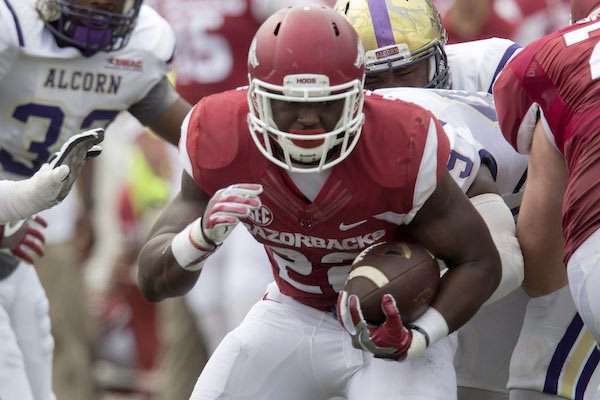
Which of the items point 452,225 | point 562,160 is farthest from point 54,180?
point 562,160

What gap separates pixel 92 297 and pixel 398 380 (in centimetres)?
501

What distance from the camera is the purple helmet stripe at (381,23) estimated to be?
16.7 ft

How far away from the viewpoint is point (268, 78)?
4367mm

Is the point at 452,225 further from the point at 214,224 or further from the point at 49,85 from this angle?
the point at 49,85

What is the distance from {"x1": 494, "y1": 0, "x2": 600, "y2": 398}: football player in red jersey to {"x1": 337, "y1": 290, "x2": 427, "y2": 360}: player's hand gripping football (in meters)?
0.48

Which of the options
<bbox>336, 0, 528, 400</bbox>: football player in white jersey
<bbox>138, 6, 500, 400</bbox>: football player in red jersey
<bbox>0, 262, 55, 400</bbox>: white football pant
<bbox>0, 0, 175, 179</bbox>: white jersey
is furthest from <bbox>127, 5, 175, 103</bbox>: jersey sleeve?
<bbox>138, 6, 500, 400</bbox>: football player in red jersey

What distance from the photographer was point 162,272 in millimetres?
4562

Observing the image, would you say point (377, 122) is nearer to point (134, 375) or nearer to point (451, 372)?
point (451, 372)

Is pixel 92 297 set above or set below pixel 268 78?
below

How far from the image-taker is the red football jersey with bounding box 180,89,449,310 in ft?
14.4

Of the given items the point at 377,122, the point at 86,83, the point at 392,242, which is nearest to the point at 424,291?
the point at 392,242

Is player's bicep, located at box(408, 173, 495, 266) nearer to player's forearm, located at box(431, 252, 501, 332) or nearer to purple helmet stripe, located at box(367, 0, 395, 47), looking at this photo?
player's forearm, located at box(431, 252, 501, 332)

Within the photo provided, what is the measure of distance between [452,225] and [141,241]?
4.64 meters

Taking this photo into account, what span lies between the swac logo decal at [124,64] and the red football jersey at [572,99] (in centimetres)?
186
